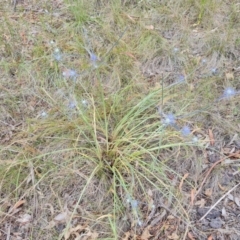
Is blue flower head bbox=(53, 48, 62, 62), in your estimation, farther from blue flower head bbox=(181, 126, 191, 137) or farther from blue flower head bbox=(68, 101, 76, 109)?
blue flower head bbox=(181, 126, 191, 137)

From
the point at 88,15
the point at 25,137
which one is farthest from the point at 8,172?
the point at 88,15

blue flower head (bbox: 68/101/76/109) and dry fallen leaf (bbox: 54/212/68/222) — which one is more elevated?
blue flower head (bbox: 68/101/76/109)

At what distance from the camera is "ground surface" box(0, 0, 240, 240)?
66.2 inches

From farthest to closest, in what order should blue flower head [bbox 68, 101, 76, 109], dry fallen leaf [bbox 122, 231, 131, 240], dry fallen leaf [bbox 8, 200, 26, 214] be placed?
blue flower head [bbox 68, 101, 76, 109], dry fallen leaf [bbox 8, 200, 26, 214], dry fallen leaf [bbox 122, 231, 131, 240]

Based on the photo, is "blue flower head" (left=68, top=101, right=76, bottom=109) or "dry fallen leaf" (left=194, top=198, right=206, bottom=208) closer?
"dry fallen leaf" (left=194, top=198, right=206, bottom=208)

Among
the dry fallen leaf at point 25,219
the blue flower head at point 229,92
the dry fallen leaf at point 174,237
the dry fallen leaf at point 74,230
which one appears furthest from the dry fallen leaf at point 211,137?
the dry fallen leaf at point 25,219

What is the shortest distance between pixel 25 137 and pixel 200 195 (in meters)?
0.93

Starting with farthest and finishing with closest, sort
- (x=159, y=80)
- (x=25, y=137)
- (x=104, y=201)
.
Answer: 1. (x=159, y=80)
2. (x=25, y=137)
3. (x=104, y=201)

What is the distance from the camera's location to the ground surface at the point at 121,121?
1.68m

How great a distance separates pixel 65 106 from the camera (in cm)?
202

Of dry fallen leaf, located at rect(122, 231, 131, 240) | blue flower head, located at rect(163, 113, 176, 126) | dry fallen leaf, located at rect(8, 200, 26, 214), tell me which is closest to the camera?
dry fallen leaf, located at rect(122, 231, 131, 240)

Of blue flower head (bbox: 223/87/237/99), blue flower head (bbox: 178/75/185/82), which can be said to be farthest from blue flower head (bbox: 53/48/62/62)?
blue flower head (bbox: 223/87/237/99)

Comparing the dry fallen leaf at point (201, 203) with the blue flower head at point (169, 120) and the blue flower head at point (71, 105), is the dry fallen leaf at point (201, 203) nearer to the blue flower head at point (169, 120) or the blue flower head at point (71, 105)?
the blue flower head at point (169, 120)

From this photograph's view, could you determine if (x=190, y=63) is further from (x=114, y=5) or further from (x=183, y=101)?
(x=114, y=5)
